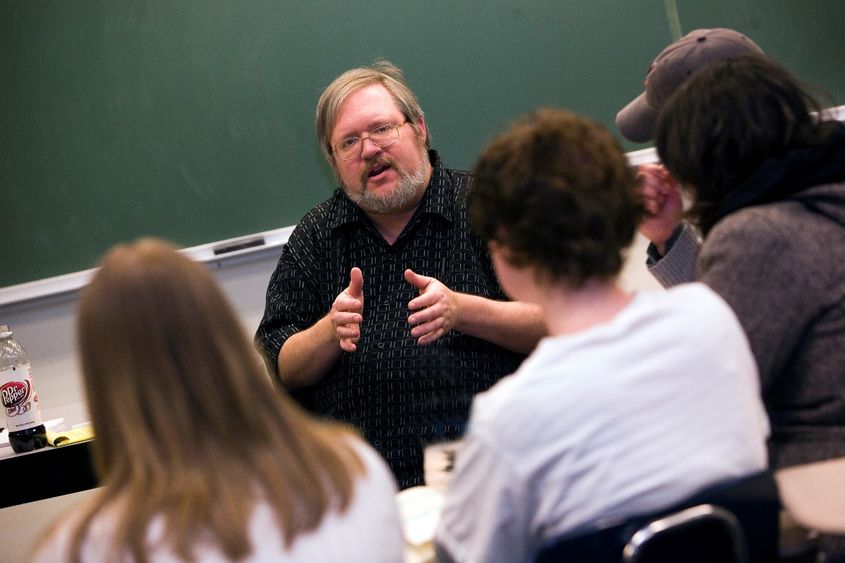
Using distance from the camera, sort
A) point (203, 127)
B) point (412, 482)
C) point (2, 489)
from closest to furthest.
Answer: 1. point (412, 482)
2. point (2, 489)
3. point (203, 127)

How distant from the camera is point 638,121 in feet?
7.41

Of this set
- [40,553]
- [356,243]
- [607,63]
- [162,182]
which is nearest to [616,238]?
[40,553]

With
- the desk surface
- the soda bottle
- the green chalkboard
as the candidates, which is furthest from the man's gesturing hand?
the soda bottle

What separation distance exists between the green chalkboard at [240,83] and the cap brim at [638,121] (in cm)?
85

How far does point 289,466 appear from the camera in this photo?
110 cm

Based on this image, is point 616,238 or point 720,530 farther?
point 616,238

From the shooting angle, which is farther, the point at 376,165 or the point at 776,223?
the point at 376,165

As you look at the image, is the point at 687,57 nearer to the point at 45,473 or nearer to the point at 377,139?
the point at 377,139

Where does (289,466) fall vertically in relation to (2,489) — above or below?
above

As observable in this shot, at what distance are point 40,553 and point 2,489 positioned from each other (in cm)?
175

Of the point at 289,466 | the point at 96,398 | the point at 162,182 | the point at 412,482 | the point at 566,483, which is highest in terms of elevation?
the point at 162,182

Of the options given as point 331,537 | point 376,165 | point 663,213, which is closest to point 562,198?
point 331,537

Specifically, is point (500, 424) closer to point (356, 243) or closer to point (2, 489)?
point (356, 243)

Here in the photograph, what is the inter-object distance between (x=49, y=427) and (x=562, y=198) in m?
2.28
